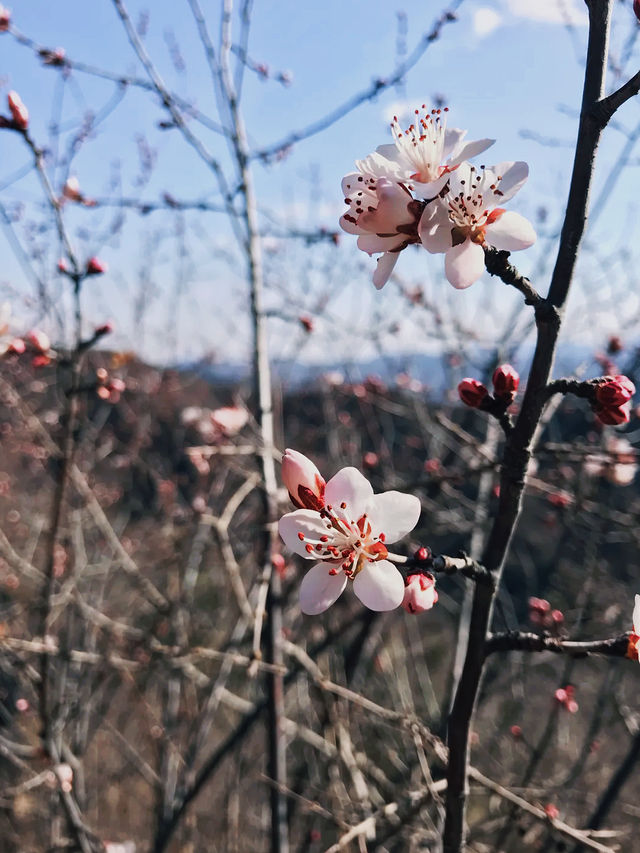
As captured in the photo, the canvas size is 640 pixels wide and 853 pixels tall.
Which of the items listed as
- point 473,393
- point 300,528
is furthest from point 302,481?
point 473,393

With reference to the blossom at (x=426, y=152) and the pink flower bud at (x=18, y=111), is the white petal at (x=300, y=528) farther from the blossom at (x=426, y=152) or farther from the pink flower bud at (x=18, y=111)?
the pink flower bud at (x=18, y=111)

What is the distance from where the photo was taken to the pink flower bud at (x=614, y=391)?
2.79ft

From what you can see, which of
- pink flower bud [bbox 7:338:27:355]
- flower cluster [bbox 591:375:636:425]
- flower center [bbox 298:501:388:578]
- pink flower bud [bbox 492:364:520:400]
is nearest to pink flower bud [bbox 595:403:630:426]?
flower cluster [bbox 591:375:636:425]

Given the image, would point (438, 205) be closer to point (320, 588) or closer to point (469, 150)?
point (469, 150)

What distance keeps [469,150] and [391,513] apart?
551 mm

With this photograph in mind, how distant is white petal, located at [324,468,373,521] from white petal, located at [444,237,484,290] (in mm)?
307

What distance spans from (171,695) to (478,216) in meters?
3.55

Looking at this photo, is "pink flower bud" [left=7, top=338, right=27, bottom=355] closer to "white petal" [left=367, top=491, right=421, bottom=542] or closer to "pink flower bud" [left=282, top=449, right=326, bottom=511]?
"pink flower bud" [left=282, top=449, right=326, bottom=511]

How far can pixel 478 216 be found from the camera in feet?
2.83

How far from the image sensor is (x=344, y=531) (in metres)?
0.92

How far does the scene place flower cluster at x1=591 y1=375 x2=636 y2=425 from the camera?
0.85m

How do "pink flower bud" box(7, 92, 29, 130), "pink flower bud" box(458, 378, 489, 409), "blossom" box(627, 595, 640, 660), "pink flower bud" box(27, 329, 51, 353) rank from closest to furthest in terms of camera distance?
"blossom" box(627, 595, 640, 660) → "pink flower bud" box(458, 378, 489, 409) → "pink flower bud" box(7, 92, 29, 130) → "pink flower bud" box(27, 329, 51, 353)

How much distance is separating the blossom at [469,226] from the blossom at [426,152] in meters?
0.03

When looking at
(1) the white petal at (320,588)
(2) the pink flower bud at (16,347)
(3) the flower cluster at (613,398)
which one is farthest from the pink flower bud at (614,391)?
(2) the pink flower bud at (16,347)
